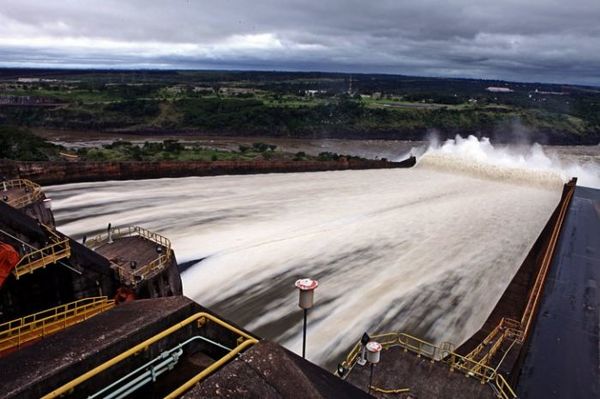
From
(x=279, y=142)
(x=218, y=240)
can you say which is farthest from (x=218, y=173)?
(x=279, y=142)

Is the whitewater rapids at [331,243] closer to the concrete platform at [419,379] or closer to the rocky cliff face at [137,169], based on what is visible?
the rocky cliff face at [137,169]

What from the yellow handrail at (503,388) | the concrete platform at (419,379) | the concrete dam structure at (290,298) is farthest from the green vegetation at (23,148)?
the yellow handrail at (503,388)

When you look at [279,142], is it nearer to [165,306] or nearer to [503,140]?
[503,140]

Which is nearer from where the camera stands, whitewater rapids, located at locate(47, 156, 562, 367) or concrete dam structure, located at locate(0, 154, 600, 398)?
concrete dam structure, located at locate(0, 154, 600, 398)

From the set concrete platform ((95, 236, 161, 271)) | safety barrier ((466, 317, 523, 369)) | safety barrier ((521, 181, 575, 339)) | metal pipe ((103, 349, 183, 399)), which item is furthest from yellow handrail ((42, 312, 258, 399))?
safety barrier ((521, 181, 575, 339))

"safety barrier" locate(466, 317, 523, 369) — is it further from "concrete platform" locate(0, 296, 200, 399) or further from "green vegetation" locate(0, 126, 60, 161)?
"green vegetation" locate(0, 126, 60, 161)

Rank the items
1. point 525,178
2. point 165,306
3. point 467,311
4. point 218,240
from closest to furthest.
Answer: point 165,306 → point 467,311 → point 218,240 → point 525,178
